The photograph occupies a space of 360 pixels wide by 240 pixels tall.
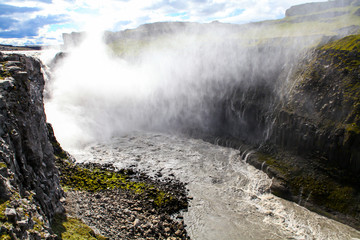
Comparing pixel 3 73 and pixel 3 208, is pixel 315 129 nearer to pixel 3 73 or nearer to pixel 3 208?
pixel 3 208

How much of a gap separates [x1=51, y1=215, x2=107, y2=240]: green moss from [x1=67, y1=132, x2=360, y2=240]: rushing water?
10.4 meters

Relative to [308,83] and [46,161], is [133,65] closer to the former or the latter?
[308,83]

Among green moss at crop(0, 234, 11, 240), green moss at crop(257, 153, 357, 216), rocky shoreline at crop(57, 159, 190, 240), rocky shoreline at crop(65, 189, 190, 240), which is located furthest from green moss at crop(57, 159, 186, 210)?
green moss at crop(0, 234, 11, 240)

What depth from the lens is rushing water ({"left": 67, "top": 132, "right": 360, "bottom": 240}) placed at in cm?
2573

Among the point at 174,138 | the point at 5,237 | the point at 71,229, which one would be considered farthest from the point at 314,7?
the point at 5,237

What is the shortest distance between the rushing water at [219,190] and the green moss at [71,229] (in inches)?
409

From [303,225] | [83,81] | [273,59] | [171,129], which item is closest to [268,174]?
[303,225]

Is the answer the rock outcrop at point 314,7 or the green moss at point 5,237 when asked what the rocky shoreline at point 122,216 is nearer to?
the green moss at point 5,237

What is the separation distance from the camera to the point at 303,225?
2666 cm

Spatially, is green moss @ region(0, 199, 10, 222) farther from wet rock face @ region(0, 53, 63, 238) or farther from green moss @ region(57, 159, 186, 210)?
green moss @ region(57, 159, 186, 210)

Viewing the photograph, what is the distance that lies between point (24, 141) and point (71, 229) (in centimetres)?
794

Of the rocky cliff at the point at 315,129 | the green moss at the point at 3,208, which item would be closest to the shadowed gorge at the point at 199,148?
the green moss at the point at 3,208

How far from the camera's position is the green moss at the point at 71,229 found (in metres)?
18.1

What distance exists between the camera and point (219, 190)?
33.2 metres
